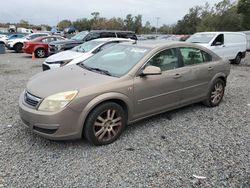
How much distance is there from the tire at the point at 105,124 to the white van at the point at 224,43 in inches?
337

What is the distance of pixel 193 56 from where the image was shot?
504 cm

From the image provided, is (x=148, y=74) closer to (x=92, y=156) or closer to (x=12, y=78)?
(x=92, y=156)

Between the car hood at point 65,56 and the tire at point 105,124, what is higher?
the car hood at point 65,56

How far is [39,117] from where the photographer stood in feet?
11.1

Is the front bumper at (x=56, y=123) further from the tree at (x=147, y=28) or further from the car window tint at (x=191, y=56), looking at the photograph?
the tree at (x=147, y=28)

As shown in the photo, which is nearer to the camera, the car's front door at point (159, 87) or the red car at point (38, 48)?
the car's front door at point (159, 87)

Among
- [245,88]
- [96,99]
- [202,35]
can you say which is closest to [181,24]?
[202,35]

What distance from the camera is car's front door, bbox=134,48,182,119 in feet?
13.3

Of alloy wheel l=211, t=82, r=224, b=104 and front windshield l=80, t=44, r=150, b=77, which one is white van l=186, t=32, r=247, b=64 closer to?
alloy wheel l=211, t=82, r=224, b=104

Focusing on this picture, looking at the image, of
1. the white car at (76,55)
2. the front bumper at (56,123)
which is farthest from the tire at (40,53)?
the front bumper at (56,123)

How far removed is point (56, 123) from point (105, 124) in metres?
0.73

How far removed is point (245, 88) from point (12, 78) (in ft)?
24.8

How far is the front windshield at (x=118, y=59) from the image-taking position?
4125 millimetres

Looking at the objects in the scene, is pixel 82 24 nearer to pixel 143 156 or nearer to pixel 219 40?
pixel 219 40
